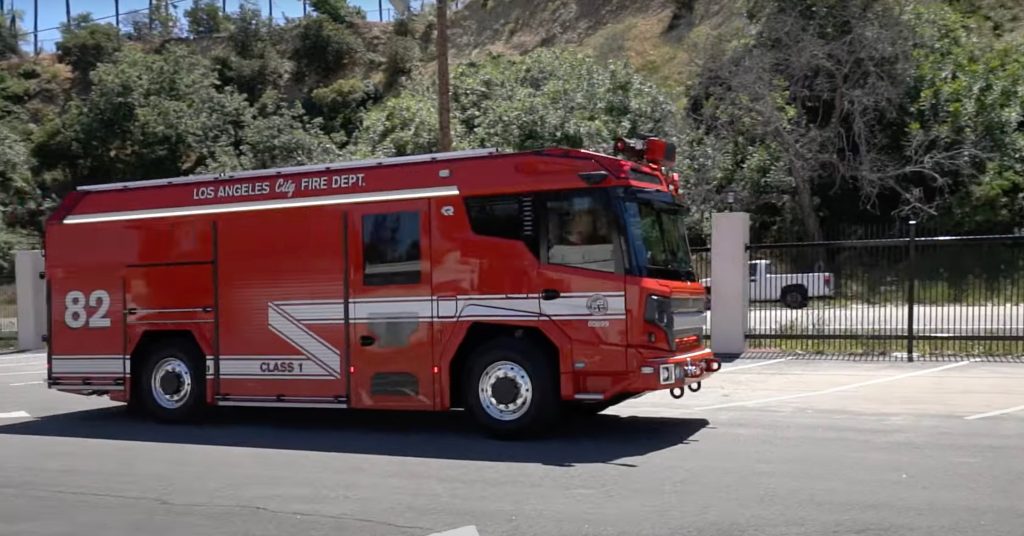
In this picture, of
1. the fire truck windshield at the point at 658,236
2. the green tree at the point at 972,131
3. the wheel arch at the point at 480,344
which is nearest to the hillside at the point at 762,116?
the green tree at the point at 972,131

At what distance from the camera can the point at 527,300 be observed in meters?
10.7

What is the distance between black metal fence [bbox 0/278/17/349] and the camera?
29344mm

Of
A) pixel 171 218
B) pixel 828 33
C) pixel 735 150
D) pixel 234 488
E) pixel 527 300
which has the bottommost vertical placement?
pixel 234 488

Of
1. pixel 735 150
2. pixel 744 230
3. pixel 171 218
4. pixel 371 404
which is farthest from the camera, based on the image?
pixel 735 150

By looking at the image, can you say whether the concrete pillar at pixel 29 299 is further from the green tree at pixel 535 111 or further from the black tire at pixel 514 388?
the black tire at pixel 514 388

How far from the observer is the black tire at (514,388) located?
1063cm

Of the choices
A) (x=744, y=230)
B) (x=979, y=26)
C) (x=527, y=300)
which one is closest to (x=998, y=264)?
(x=744, y=230)

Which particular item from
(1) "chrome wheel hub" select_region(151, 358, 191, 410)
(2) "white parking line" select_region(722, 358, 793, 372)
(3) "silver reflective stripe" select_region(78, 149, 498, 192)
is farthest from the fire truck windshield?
(1) "chrome wheel hub" select_region(151, 358, 191, 410)

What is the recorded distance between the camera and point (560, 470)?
947 centimetres

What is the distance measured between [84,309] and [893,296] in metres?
13.5

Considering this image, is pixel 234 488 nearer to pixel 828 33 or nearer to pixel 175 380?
pixel 175 380

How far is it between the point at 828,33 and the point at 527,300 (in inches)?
997

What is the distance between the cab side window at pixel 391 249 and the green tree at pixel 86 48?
61945 mm

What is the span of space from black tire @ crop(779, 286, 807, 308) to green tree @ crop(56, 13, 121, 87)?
5895 centimetres
